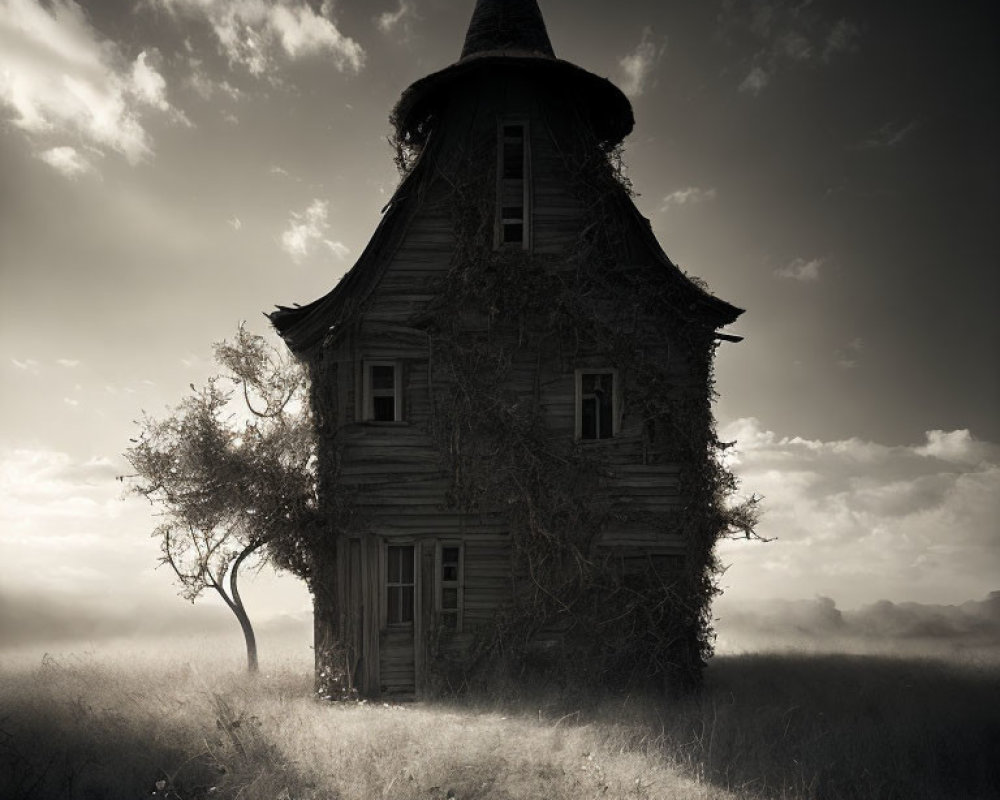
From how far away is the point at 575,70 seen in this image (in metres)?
16.8

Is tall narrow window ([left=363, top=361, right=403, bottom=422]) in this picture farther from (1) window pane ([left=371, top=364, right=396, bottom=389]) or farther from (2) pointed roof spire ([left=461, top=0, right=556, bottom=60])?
(2) pointed roof spire ([left=461, top=0, right=556, bottom=60])

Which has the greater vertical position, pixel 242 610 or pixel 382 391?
pixel 382 391

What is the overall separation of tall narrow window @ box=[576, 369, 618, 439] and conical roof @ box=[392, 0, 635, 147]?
647 centimetres

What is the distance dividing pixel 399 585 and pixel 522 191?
9152 millimetres

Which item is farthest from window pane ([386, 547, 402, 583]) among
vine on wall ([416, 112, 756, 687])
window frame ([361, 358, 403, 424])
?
window frame ([361, 358, 403, 424])

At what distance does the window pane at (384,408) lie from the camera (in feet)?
53.0

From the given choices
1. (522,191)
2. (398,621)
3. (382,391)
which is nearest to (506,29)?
(522,191)

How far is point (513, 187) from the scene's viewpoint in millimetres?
16875

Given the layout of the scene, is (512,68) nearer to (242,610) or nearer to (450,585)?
(450,585)

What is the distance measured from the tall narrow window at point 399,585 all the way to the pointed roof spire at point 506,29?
1191 centimetres

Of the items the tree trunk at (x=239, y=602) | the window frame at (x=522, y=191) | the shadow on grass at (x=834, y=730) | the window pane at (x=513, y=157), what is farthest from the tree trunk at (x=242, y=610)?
the window pane at (x=513, y=157)

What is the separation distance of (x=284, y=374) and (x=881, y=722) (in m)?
14.7

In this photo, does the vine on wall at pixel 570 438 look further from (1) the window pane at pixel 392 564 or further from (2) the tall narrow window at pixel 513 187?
(1) the window pane at pixel 392 564

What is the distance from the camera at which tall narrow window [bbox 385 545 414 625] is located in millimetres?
15469
